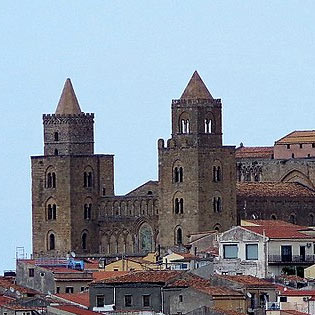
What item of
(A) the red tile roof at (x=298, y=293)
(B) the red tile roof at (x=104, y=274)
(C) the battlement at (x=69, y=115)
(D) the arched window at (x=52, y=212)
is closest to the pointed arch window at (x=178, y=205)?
(D) the arched window at (x=52, y=212)

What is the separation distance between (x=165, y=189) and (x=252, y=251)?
32.7 m

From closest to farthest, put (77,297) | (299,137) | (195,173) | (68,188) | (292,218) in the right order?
1. (77,297)
2. (195,173)
3. (292,218)
4. (68,188)
5. (299,137)

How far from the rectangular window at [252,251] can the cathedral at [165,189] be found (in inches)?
1134

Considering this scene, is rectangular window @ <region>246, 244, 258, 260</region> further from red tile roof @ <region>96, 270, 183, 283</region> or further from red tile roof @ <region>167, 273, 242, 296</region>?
red tile roof @ <region>167, 273, 242, 296</region>

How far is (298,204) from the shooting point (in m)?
151

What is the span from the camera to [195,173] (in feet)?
488

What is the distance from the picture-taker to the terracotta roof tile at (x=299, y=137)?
162 m

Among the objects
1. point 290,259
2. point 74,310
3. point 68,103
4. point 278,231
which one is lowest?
point 74,310

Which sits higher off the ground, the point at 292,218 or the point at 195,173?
the point at 195,173

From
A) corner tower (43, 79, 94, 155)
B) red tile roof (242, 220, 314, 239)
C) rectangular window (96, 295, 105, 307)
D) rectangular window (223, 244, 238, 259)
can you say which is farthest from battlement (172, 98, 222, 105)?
rectangular window (96, 295, 105, 307)

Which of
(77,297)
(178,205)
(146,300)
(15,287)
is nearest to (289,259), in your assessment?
(15,287)

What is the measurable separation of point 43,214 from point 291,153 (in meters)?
14.4

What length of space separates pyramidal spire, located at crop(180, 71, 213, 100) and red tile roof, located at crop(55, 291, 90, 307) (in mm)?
41317

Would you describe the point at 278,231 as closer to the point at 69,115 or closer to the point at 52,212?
the point at 52,212
